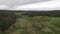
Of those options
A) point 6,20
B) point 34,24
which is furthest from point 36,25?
point 6,20

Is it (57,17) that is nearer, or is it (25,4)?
(57,17)

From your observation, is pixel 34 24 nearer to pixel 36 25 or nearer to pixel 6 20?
pixel 36 25

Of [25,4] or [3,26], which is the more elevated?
[25,4]

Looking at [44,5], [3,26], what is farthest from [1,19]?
[44,5]

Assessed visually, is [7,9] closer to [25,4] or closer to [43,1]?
[25,4]
